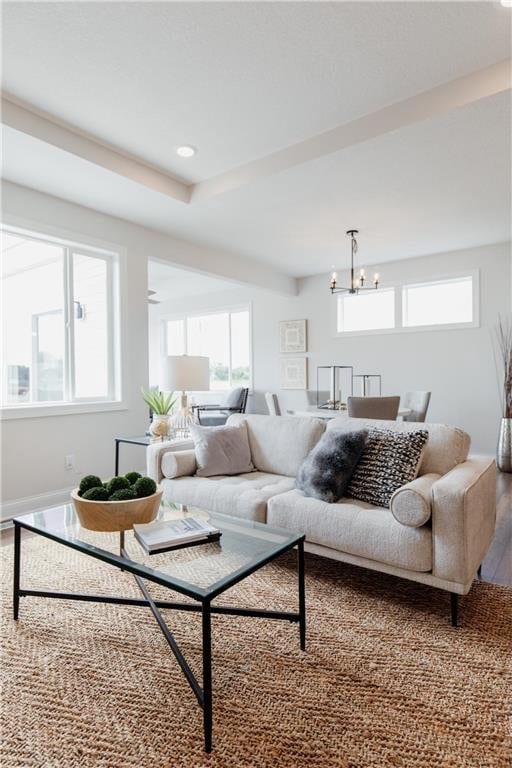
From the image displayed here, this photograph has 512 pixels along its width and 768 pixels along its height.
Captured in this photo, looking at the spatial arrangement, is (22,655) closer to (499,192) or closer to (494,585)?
(494,585)

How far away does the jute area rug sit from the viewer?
1247mm

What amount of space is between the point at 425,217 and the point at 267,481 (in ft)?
10.6

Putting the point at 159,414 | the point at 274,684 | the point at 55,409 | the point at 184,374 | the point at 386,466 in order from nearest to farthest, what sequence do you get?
the point at 274,684 < the point at 386,466 < the point at 184,374 < the point at 159,414 < the point at 55,409

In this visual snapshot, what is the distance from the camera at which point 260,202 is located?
3.95m

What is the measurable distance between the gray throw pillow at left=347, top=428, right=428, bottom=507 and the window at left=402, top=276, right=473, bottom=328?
389 cm

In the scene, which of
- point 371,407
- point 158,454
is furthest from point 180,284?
point 158,454

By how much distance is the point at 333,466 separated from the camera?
2291 mm

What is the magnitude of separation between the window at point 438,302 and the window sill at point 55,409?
13.2 feet

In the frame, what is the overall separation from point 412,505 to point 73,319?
3.31m

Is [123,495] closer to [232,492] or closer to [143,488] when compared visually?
[143,488]

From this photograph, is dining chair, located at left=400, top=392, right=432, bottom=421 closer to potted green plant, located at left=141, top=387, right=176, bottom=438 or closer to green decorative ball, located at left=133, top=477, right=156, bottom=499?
potted green plant, located at left=141, top=387, right=176, bottom=438

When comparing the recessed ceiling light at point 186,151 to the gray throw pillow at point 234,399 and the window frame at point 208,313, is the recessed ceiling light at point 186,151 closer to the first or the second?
the gray throw pillow at point 234,399

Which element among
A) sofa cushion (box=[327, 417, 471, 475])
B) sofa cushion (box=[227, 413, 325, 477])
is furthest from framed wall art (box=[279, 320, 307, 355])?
sofa cushion (box=[327, 417, 471, 475])

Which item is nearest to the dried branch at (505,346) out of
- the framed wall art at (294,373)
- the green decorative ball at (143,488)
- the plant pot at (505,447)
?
the plant pot at (505,447)
